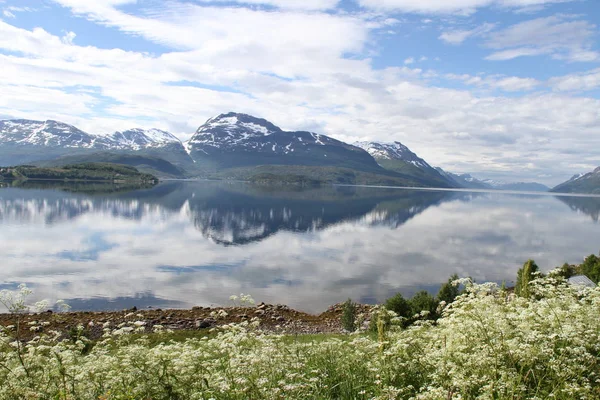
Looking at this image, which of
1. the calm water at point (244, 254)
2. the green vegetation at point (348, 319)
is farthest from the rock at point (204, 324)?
the green vegetation at point (348, 319)

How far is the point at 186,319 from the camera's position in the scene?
33.0 metres

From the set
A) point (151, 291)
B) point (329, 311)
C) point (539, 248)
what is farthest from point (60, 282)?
point (539, 248)

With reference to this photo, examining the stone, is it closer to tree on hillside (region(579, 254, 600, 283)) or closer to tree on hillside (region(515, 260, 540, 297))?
tree on hillside (region(515, 260, 540, 297))

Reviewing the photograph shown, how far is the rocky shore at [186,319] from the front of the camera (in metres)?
30.6

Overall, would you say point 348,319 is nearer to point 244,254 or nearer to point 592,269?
point 592,269

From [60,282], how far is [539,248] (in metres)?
80.0

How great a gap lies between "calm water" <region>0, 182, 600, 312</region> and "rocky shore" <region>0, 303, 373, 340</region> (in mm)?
2715

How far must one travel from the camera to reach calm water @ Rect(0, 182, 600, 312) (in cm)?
4194

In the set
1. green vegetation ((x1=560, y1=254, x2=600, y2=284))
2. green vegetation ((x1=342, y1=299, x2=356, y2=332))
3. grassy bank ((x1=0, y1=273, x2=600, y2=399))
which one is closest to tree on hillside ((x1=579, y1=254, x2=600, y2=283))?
green vegetation ((x1=560, y1=254, x2=600, y2=284))

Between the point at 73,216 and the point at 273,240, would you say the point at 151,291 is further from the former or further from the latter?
the point at 73,216

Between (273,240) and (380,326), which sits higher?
(380,326)

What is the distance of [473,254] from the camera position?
66250 mm

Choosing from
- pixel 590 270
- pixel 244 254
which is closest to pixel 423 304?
pixel 590 270

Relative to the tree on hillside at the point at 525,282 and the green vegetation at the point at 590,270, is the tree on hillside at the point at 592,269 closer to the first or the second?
the green vegetation at the point at 590,270
